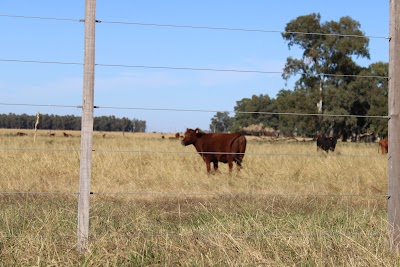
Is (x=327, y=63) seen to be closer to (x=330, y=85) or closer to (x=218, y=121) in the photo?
(x=330, y=85)

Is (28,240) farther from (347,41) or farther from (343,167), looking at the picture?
(347,41)

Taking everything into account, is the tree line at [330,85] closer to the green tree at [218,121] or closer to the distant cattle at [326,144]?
the green tree at [218,121]

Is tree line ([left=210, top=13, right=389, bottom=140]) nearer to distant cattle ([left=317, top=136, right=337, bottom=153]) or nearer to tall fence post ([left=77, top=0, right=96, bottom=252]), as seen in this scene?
distant cattle ([left=317, top=136, right=337, bottom=153])

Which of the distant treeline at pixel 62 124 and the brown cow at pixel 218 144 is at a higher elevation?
the distant treeline at pixel 62 124

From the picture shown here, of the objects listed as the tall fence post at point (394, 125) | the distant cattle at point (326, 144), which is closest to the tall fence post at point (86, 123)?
the tall fence post at point (394, 125)

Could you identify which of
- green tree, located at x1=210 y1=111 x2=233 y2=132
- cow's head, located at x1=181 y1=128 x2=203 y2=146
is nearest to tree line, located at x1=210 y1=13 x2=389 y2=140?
green tree, located at x1=210 y1=111 x2=233 y2=132

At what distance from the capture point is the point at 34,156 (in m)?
13.5

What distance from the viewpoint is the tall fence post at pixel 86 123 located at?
418 centimetres

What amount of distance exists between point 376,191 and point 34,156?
7.75 meters

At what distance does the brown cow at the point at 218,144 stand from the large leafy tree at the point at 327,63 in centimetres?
2619

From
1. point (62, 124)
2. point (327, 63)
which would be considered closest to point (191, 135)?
point (62, 124)

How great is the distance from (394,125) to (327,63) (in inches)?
1538

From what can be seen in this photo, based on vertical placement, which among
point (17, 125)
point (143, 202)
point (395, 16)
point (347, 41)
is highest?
point (347, 41)

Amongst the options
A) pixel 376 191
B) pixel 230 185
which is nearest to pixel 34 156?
pixel 230 185
